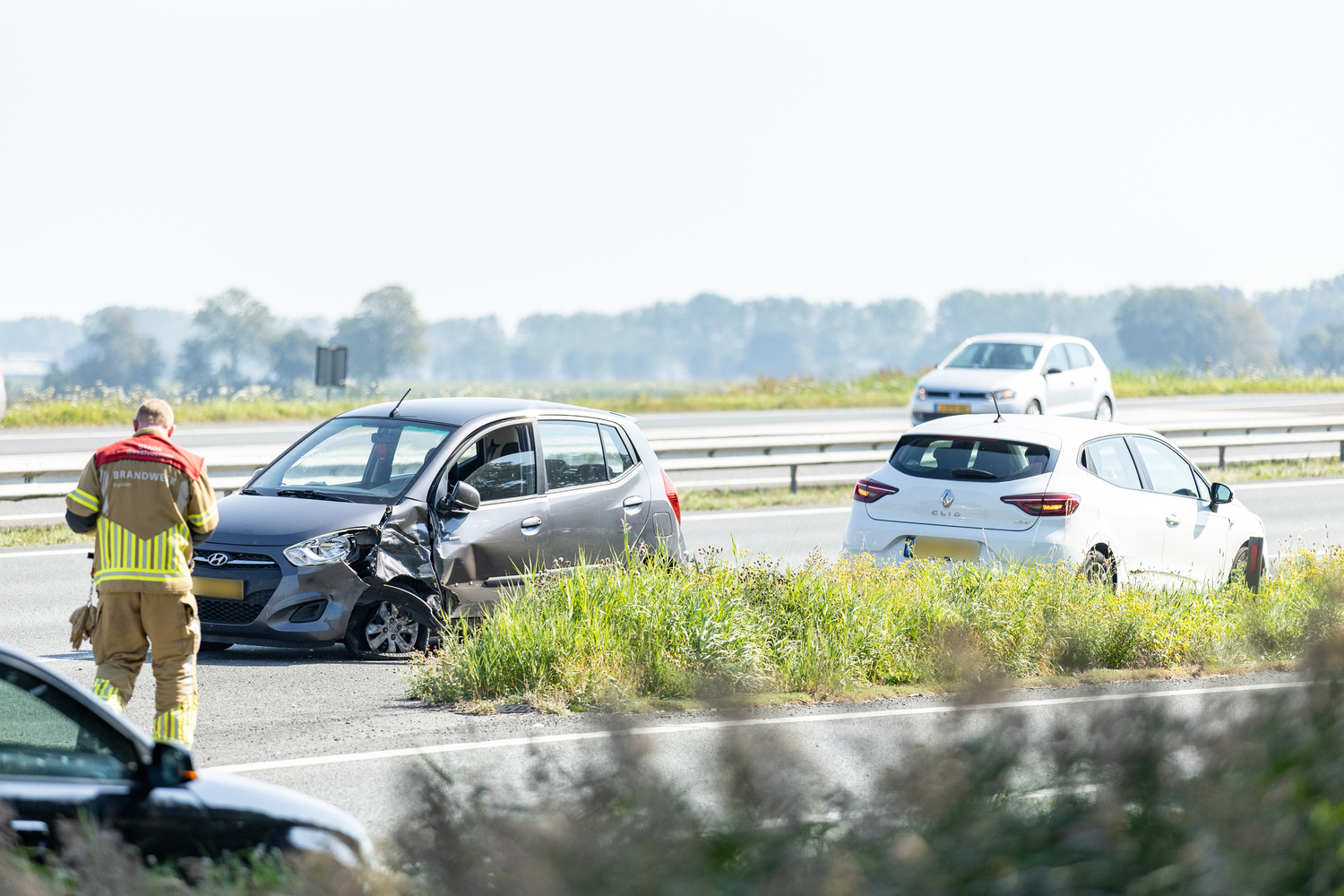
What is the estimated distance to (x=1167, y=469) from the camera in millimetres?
11656

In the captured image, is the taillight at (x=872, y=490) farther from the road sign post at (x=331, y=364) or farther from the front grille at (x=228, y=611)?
the road sign post at (x=331, y=364)

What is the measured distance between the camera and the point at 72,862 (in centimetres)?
300

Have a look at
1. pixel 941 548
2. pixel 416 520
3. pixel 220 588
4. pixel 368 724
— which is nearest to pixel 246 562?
pixel 220 588

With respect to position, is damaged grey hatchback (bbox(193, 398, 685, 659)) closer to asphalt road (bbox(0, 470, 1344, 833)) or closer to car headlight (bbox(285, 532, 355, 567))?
car headlight (bbox(285, 532, 355, 567))

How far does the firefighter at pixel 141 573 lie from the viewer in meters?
6.36

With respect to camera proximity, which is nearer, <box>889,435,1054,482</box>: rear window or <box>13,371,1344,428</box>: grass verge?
<box>889,435,1054,482</box>: rear window

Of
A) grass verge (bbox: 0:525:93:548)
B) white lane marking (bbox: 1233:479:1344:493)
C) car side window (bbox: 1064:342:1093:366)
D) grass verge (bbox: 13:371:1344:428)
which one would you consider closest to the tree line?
grass verge (bbox: 13:371:1344:428)

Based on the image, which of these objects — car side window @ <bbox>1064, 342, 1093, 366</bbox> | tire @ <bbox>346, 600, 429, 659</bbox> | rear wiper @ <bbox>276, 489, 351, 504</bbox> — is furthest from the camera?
car side window @ <bbox>1064, 342, 1093, 366</bbox>

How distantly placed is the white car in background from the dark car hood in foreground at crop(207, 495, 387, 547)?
52.6 ft

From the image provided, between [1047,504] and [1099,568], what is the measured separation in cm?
73

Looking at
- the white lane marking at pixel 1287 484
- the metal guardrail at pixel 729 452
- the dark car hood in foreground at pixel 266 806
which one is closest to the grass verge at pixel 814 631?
the dark car hood in foreground at pixel 266 806

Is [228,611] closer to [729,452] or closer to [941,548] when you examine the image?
→ [941,548]

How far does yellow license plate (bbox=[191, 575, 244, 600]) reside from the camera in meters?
8.80

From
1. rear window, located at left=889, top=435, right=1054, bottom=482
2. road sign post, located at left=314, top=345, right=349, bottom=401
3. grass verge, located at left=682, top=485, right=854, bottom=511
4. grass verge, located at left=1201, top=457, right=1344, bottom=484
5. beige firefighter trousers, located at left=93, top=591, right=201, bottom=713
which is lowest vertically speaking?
grass verge, located at left=682, top=485, right=854, bottom=511
